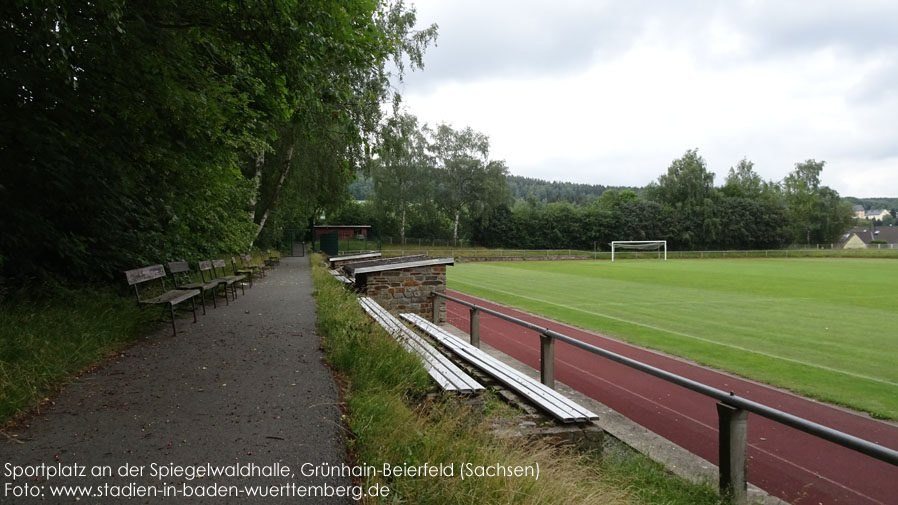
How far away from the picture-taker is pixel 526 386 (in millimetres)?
5340

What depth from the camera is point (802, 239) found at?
83.5 metres

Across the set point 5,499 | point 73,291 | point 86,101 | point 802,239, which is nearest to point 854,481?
point 5,499

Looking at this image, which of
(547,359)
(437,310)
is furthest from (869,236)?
(547,359)

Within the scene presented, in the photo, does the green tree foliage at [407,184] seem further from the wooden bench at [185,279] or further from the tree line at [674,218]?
the wooden bench at [185,279]

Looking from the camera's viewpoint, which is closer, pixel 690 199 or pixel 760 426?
pixel 760 426

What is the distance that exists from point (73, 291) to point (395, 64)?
14.8 metres

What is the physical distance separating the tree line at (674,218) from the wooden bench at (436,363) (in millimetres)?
56050

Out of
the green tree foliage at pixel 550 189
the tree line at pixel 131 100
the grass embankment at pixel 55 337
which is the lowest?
the grass embankment at pixel 55 337

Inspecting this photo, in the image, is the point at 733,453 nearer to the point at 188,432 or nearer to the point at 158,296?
the point at 188,432

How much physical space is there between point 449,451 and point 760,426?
185 inches

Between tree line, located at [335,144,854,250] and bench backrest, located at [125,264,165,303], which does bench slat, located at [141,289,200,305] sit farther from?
tree line, located at [335,144,854,250]

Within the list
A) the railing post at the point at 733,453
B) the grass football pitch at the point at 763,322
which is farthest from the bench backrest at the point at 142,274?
the grass football pitch at the point at 763,322

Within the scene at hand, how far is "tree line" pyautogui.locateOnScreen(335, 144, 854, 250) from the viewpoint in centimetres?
6744

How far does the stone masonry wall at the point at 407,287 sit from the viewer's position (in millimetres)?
11828
